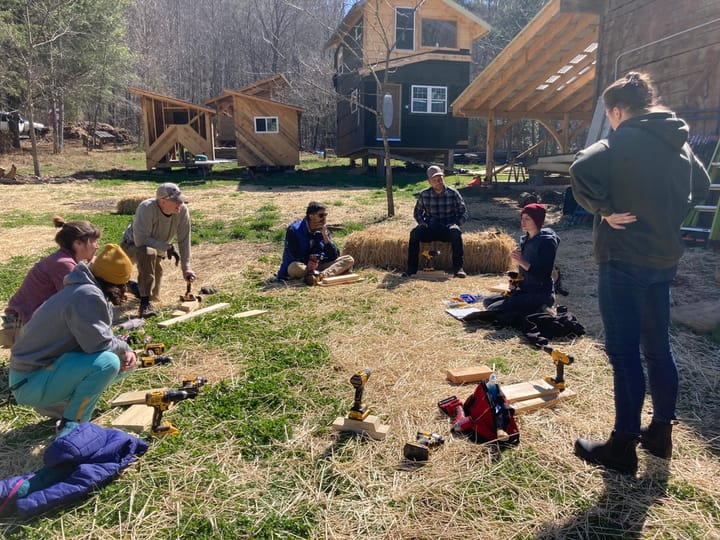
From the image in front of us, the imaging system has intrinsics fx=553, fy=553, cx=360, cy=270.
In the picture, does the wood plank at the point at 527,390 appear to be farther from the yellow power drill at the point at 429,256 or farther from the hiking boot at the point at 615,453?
the yellow power drill at the point at 429,256

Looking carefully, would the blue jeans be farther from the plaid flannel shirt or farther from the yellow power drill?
the plaid flannel shirt

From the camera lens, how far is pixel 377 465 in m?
3.15

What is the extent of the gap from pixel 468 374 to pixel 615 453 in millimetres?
1339

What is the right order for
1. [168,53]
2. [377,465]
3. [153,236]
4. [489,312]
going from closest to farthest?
[377,465]
[489,312]
[153,236]
[168,53]

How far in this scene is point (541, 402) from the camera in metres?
3.77

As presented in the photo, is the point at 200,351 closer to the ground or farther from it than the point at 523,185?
closer to the ground

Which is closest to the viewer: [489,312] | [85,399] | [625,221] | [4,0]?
[625,221]

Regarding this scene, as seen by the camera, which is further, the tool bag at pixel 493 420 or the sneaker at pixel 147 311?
the sneaker at pixel 147 311

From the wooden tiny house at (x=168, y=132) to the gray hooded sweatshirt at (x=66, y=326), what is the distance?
808 inches

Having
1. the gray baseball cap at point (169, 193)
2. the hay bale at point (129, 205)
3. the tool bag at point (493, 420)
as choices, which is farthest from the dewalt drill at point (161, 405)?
the hay bale at point (129, 205)

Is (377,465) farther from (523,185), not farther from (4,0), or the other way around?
(4,0)

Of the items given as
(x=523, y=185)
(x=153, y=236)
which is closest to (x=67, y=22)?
(x=523, y=185)

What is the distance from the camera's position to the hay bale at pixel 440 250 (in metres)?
7.97

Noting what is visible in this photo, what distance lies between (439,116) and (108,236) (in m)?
16.9
